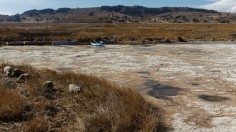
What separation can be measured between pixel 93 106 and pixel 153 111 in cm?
139

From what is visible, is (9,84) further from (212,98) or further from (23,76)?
(212,98)

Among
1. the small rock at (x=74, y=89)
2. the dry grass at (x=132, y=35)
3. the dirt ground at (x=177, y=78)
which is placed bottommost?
the dry grass at (x=132, y=35)

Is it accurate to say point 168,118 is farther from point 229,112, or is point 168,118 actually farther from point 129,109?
point 229,112

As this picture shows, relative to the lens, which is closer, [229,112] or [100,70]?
[229,112]

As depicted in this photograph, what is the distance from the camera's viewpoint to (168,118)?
850 cm

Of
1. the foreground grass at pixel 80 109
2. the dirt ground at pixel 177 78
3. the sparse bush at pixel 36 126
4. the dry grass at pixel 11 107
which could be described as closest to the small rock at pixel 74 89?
the foreground grass at pixel 80 109

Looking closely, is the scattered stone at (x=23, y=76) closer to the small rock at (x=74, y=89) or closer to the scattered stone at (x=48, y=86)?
the scattered stone at (x=48, y=86)

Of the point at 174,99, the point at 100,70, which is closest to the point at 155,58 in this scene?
the point at 100,70

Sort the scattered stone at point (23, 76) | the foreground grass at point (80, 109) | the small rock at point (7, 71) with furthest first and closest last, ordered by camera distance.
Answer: the small rock at point (7, 71), the scattered stone at point (23, 76), the foreground grass at point (80, 109)

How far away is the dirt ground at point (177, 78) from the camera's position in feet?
28.7

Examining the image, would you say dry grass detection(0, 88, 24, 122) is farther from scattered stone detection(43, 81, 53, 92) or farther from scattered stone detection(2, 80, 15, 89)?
scattered stone detection(2, 80, 15, 89)

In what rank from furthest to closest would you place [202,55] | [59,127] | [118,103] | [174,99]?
[202,55] < [174,99] < [118,103] < [59,127]

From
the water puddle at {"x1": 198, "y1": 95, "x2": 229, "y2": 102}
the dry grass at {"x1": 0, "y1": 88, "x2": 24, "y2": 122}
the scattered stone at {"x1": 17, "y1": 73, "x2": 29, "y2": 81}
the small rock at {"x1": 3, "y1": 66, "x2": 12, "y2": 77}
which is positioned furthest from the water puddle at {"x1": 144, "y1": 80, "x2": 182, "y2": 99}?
the small rock at {"x1": 3, "y1": 66, "x2": 12, "y2": 77}

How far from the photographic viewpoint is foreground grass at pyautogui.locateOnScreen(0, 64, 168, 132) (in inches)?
291
